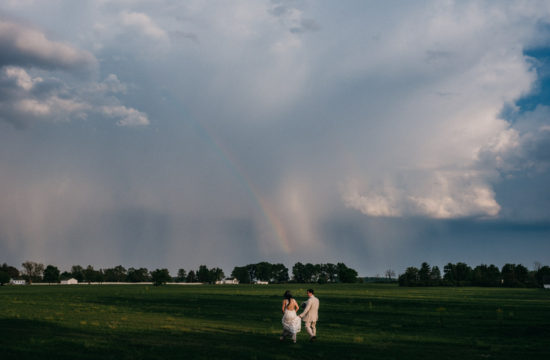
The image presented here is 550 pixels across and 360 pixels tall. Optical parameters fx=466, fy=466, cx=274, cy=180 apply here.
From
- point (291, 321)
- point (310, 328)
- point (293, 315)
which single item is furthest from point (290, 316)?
point (310, 328)

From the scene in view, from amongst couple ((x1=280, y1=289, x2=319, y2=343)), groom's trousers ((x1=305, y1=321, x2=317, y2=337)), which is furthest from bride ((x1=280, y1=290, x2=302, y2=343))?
groom's trousers ((x1=305, y1=321, x2=317, y2=337))

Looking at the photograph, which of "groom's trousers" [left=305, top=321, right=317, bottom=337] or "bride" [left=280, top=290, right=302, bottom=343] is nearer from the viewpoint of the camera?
"bride" [left=280, top=290, right=302, bottom=343]

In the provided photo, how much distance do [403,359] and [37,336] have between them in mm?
17828

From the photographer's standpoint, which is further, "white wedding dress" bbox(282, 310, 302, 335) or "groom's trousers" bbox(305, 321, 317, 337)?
"groom's trousers" bbox(305, 321, 317, 337)

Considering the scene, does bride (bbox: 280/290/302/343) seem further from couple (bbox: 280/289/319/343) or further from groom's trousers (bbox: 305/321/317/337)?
groom's trousers (bbox: 305/321/317/337)

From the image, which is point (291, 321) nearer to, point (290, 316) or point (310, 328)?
point (290, 316)

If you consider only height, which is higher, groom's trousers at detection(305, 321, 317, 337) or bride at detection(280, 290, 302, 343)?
bride at detection(280, 290, 302, 343)

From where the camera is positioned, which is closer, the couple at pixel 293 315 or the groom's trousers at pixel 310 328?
the couple at pixel 293 315

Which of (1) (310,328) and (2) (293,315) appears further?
(1) (310,328)

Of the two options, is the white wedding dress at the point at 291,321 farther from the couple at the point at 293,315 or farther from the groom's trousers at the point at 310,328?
the groom's trousers at the point at 310,328

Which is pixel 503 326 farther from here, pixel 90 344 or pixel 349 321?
pixel 90 344

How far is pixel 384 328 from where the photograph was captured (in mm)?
32156

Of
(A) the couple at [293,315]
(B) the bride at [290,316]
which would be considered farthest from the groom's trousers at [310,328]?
(B) the bride at [290,316]

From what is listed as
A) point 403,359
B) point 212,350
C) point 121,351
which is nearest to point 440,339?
point 403,359
